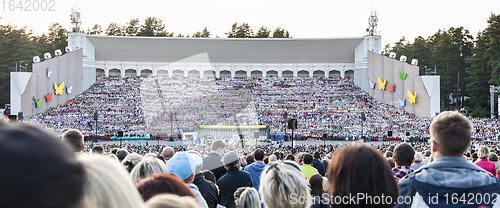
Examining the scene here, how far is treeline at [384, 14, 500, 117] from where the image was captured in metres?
57.8

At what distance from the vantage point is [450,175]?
2.77m

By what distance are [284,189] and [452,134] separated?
122 cm

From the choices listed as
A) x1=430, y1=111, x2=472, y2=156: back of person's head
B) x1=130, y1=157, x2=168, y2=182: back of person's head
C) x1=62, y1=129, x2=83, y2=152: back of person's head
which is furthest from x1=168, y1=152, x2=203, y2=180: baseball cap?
x1=430, y1=111, x2=472, y2=156: back of person's head

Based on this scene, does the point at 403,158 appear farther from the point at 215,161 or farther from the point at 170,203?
the point at 170,203

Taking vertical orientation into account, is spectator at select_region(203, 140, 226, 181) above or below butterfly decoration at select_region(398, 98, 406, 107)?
below

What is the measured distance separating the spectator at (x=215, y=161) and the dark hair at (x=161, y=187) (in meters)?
4.85

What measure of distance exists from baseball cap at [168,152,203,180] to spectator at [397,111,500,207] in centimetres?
182

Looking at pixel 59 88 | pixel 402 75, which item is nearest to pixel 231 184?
pixel 402 75

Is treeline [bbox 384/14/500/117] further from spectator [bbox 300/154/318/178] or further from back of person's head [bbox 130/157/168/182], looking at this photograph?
back of person's head [bbox 130/157/168/182]

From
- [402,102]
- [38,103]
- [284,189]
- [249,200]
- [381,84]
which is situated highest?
[381,84]

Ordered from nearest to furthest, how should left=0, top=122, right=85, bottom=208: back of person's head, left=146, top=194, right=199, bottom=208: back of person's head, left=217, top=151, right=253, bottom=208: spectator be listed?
left=0, top=122, right=85, bottom=208: back of person's head < left=146, top=194, right=199, bottom=208: back of person's head < left=217, top=151, right=253, bottom=208: spectator

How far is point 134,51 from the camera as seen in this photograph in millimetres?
60500

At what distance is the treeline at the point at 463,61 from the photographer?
57844 mm

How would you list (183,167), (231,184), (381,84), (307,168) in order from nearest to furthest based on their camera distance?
(183,167), (231,184), (307,168), (381,84)
